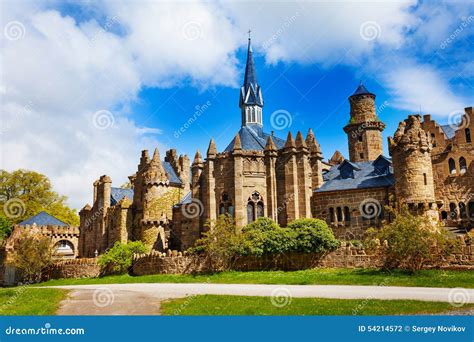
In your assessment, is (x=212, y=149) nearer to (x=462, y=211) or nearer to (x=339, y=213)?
(x=339, y=213)

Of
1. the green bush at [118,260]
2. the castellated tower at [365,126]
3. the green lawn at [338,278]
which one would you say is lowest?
the green lawn at [338,278]

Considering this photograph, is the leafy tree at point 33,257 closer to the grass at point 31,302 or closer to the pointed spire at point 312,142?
the grass at point 31,302

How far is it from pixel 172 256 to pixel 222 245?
171 inches

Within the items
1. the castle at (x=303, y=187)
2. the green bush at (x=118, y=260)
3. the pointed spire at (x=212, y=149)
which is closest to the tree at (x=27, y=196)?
the castle at (x=303, y=187)

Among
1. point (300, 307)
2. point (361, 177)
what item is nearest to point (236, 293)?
point (300, 307)

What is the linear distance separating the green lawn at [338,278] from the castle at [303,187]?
1022 centimetres

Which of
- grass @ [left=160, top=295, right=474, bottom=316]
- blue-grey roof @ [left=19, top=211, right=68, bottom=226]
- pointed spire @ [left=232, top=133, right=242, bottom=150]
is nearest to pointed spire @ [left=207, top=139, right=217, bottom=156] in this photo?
pointed spire @ [left=232, top=133, right=242, bottom=150]

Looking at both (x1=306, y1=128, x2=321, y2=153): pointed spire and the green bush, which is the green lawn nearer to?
the green bush

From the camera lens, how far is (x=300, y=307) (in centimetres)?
1599

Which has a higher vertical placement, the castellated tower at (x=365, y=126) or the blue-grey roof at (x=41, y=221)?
the castellated tower at (x=365, y=126)

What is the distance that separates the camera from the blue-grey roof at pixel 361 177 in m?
40.0

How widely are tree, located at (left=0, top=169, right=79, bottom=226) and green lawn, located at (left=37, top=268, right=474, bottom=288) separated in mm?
42883

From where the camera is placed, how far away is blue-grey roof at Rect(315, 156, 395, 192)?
40.0 meters

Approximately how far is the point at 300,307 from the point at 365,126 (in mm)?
42416
